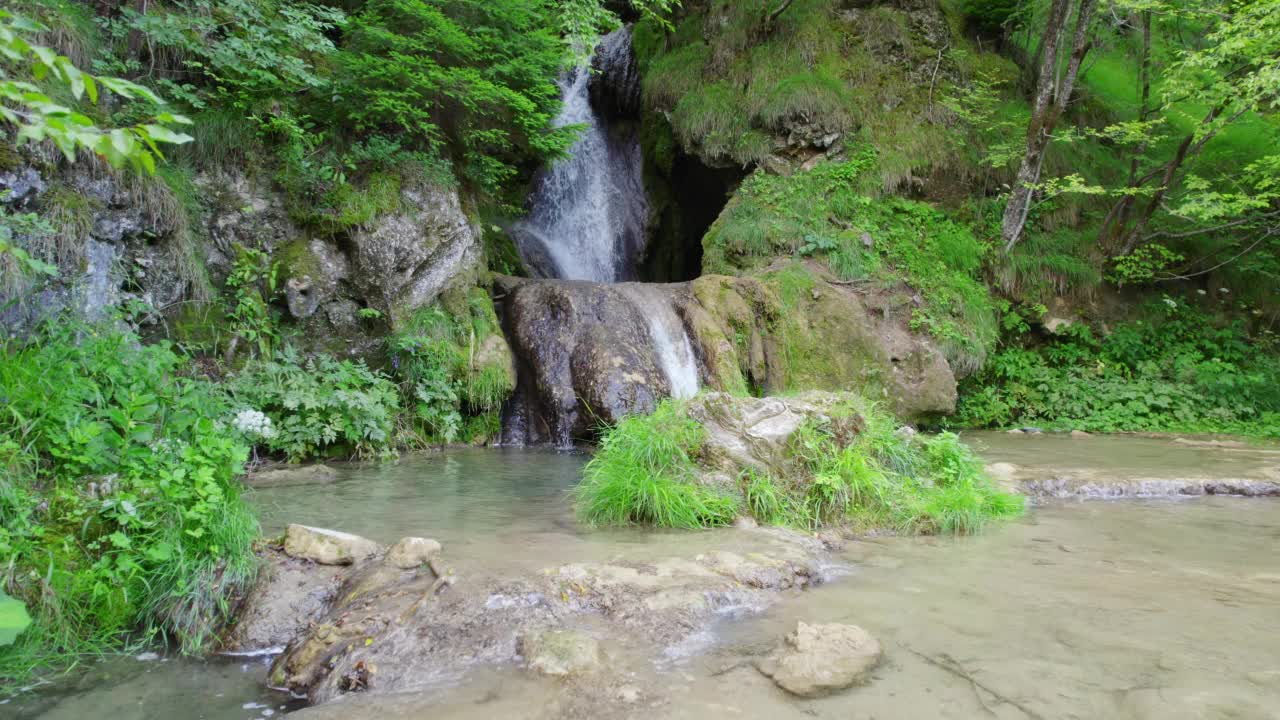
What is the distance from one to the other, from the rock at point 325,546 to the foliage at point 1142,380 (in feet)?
30.5

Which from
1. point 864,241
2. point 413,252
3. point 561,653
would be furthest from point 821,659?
point 864,241

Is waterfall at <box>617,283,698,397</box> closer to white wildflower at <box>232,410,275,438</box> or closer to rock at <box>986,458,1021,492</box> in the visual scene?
rock at <box>986,458,1021,492</box>

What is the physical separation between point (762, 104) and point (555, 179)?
4.02 meters

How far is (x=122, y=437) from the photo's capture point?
365 centimetres

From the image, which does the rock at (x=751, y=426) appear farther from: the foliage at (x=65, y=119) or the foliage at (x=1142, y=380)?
the foliage at (x=1142, y=380)

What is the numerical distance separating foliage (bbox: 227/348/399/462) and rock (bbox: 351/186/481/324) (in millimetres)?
922

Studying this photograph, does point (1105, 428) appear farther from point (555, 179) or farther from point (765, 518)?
point (555, 179)

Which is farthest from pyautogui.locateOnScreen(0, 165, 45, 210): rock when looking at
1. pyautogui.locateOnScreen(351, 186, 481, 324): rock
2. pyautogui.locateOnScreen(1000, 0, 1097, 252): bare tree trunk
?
pyautogui.locateOnScreen(1000, 0, 1097, 252): bare tree trunk

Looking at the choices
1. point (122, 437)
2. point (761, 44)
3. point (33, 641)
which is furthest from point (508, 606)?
point (761, 44)

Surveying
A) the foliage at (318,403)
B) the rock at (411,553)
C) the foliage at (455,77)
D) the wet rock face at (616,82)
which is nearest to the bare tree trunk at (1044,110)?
the foliage at (455,77)

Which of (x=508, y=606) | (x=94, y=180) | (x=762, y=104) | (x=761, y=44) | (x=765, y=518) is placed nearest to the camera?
(x=508, y=606)

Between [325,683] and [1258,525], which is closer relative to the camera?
[325,683]

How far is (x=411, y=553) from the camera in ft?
11.0

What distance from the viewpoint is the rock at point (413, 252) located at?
7750 millimetres
